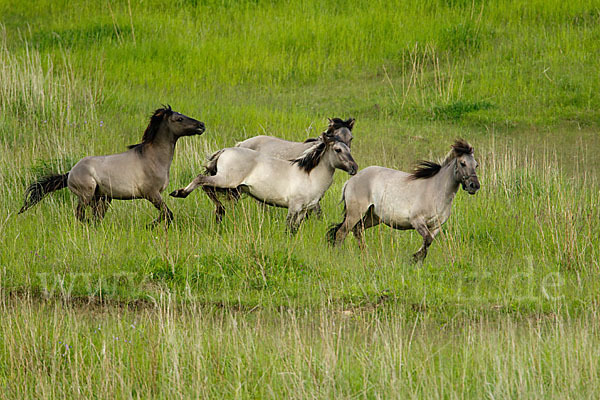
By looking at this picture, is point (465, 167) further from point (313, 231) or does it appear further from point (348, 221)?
point (313, 231)

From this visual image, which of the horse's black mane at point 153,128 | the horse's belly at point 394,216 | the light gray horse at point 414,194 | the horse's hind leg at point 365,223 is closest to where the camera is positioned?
the light gray horse at point 414,194

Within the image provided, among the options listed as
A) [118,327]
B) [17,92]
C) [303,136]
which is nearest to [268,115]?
[303,136]

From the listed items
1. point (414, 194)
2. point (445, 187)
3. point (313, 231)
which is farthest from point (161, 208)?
point (445, 187)

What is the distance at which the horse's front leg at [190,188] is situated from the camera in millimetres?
8531

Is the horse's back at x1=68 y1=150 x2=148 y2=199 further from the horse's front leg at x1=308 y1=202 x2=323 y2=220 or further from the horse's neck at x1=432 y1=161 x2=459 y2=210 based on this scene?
the horse's neck at x1=432 y1=161 x2=459 y2=210

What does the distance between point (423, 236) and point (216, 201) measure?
244 cm

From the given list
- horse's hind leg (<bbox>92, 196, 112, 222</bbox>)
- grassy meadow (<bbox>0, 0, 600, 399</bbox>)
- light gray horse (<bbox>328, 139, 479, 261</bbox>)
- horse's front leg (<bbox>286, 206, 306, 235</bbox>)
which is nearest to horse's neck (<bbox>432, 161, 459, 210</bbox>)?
light gray horse (<bbox>328, 139, 479, 261</bbox>)

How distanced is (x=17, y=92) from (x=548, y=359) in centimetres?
1089

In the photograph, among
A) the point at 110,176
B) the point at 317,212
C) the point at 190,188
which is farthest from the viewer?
the point at 317,212

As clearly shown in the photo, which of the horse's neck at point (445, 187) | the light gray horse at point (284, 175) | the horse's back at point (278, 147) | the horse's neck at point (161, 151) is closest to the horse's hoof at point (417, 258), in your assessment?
the horse's neck at point (445, 187)

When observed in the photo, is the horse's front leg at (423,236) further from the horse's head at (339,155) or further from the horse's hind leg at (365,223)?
the horse's head at (339,155)

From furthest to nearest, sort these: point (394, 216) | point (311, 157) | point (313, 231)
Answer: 1. point (313, 231)
2. point (311, 157)
3. point (394, 216)

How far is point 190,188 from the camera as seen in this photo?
8.60m

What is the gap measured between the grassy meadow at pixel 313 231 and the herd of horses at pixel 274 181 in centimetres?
31
